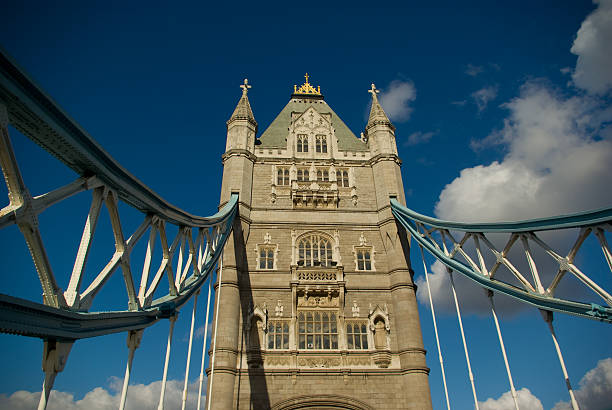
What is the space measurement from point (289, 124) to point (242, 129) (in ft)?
14.0

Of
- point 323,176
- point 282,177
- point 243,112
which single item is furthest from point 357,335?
point 243,112

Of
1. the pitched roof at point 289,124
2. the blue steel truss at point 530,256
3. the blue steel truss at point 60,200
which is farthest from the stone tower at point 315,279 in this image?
the blue steel truss at point 60,200

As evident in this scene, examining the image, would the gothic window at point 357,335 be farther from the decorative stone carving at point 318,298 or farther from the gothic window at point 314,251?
the gothic window at point 314,251

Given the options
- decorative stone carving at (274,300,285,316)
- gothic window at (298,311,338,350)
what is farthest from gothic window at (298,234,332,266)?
gothic window at (298,311,338,350)

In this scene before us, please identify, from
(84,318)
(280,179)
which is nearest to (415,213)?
(280,179)

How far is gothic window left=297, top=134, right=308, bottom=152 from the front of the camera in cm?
2584

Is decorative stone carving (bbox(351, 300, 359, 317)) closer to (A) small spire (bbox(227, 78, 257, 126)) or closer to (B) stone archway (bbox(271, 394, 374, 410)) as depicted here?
(B) stone archway (bbox(271, 394, 374, 410))

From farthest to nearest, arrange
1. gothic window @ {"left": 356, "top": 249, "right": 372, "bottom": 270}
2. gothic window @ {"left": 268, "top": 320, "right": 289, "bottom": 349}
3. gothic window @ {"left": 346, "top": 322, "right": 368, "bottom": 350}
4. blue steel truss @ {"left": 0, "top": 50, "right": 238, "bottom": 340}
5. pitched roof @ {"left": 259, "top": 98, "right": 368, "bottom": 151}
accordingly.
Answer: pitched roof @ {"left": 259, "top": 98, "right": 368, "bottom": 151} < gothic window @ {"left": 356, "top": 249, "right": 372, "bottom": 270} < gothic window @ {"left": 346, "top": 322, "right": 368, "bottom": 350} < gothic window @ {"left": 268, "top": 320, "right": 289, "bottom": 349} < blue steel truss @ {"left": 0, "top": 50, "right": 238, "bottom": 340}

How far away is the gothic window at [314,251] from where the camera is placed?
837 inches

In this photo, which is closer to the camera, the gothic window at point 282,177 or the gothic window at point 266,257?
the gothic window at point 266,257

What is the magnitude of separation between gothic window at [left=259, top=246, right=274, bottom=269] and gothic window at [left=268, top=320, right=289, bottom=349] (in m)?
2.93

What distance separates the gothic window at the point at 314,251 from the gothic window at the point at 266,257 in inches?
56.3

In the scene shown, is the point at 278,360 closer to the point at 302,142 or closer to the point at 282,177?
the point at 282,177

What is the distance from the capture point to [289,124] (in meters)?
28.0
